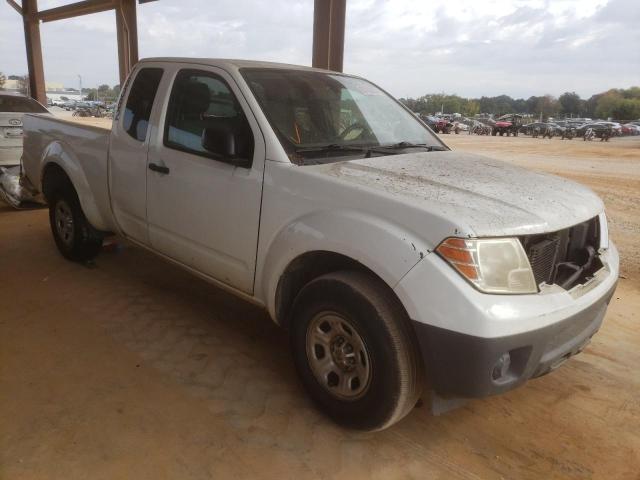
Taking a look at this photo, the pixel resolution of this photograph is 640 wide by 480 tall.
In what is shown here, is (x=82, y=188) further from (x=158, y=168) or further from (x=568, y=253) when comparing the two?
(x=568, y=253)

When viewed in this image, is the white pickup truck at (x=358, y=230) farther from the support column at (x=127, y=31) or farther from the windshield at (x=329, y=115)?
the support column at (x=127, y=31)

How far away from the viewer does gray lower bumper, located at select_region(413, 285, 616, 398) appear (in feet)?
6.57

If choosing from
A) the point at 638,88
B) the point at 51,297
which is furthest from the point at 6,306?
the point at 638,88

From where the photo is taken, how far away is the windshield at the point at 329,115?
2.91 meters

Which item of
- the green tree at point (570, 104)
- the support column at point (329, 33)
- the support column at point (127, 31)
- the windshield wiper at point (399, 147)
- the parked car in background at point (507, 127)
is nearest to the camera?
the windshield wiper at point (399, 147)

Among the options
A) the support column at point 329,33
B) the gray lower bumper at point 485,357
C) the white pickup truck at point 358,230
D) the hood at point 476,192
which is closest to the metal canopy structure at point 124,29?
the support column at point 329,33

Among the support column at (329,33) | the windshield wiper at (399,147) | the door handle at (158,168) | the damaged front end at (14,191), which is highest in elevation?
the support column at (329,33)

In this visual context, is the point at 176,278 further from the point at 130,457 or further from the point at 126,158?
the point at 130,457

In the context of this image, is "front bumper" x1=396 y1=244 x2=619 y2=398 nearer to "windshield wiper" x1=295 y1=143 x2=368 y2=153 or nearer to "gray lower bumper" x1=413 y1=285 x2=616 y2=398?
"gray lower bumper" x1=413 y1=285 x2=616 y2=398

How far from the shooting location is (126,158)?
3734 millimetres

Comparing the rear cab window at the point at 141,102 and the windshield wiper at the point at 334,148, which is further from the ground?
the rear cab window at the point at 141,102

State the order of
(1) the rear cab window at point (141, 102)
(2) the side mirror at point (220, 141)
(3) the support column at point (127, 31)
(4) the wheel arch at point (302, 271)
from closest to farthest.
Result: (4) the wheel arch at point (302, 271), (2) the side mirror at point (220, 141), (1) the rear cab window at point (141, 102), (3) the support column at point (127, 31)

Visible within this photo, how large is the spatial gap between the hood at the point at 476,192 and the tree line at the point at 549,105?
6909cm

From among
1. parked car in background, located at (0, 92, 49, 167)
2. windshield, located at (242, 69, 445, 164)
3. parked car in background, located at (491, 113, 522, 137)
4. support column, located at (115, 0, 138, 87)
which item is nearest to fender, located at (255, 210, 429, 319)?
windshield, located at (242, 69, 445, 164)
